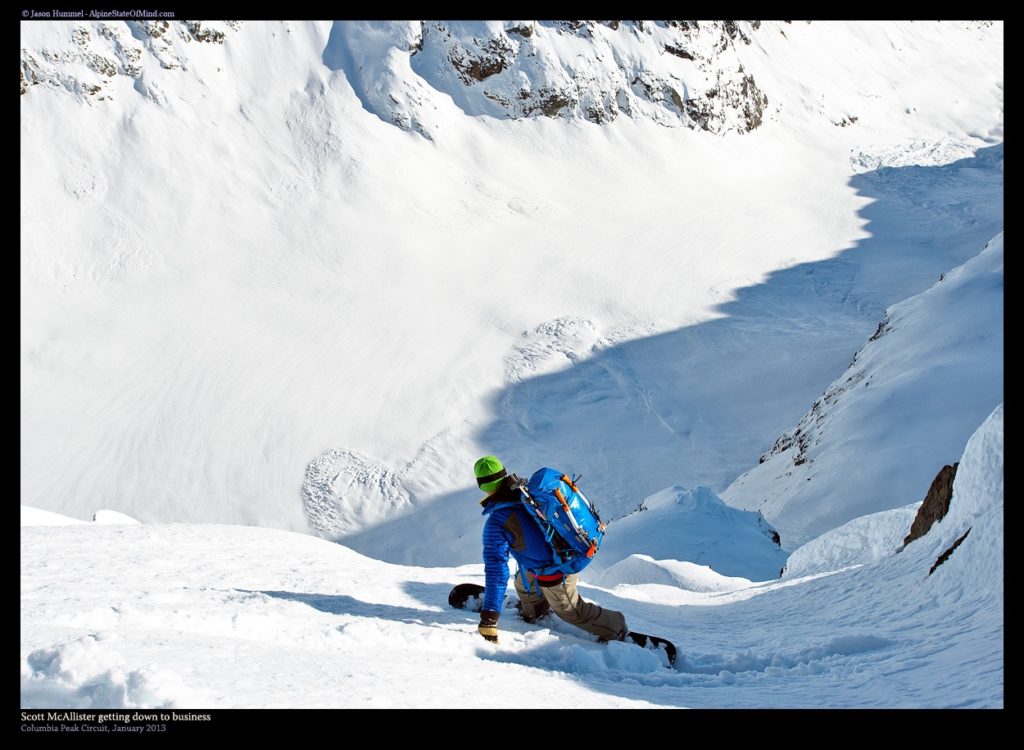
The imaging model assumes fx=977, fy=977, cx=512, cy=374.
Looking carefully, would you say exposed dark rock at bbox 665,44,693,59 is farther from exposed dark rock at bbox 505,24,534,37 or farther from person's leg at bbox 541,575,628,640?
person's leg at bbox 541,575,628,640

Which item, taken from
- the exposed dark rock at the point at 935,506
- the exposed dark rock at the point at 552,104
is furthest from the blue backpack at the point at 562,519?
the exposed dark rock at the point at 552,104

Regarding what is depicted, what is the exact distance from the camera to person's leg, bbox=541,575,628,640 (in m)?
6.36

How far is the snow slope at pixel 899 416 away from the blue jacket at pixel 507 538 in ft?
41.0

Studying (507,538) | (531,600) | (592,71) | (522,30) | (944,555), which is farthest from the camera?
(522,30)

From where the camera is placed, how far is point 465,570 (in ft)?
29.2

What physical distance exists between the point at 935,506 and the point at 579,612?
4292mm

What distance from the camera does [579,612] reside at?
6418mm

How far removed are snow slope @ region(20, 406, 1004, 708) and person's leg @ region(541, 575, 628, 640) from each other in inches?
4.7

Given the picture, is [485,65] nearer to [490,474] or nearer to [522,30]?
[522,30]

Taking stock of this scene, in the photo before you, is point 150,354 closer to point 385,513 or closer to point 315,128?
point 385,513

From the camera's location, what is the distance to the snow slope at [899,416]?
17.6m

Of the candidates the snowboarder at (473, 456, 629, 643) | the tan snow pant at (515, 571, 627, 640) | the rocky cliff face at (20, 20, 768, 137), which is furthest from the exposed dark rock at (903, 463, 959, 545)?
the rocky cliff face at (20, 20, 768, 137)

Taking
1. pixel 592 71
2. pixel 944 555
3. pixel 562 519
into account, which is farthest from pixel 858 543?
pixel 592 71
